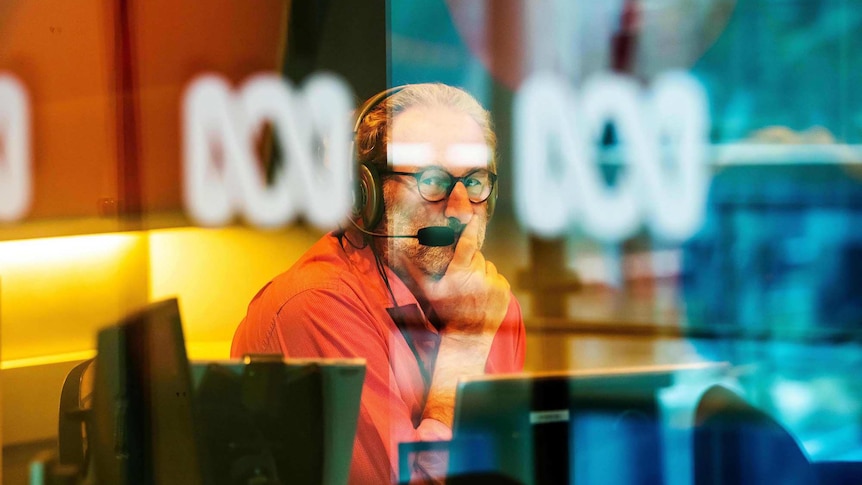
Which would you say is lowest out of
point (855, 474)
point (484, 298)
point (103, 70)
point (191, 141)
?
point (855, 474)

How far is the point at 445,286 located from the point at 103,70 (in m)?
0.85

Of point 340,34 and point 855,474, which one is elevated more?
point 340,34

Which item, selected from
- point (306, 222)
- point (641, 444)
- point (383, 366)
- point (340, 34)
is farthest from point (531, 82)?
point (641, 444)

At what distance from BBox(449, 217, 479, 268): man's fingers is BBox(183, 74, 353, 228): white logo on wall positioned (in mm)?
240

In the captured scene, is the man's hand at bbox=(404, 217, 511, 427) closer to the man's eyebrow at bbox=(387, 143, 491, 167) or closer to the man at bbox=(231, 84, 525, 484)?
the man at bbox=(231, 84, 525, 484)

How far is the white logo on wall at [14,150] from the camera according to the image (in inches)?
73.9

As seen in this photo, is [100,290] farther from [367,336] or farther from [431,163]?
[431,163]

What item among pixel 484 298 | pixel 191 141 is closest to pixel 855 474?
pixel 484 298

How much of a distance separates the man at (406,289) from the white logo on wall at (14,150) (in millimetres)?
562

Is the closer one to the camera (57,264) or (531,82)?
(531,82)

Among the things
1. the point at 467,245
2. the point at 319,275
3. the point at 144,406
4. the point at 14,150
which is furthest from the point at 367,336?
the point at 14,150

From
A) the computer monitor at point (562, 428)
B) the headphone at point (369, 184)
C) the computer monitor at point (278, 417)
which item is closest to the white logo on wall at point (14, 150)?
the computer monitor at point (278, 417)

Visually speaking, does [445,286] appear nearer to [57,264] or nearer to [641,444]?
[641,444]

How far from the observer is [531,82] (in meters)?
1.72
